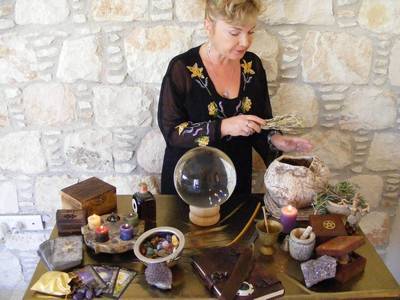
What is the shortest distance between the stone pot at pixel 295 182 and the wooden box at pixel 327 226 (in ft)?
0.33

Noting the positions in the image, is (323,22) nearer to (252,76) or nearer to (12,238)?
(252,76)

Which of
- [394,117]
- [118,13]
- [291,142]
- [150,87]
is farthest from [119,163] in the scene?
[394,117]

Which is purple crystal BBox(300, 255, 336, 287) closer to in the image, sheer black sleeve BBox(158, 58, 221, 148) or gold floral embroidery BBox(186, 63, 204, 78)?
sheer black sleeve BBox(158, 58, 221, 148)

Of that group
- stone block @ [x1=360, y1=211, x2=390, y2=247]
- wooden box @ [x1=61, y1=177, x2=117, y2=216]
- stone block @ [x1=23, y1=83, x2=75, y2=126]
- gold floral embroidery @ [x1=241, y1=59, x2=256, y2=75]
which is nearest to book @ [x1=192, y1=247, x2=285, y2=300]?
wooden box @ [x1=61, y1=177, x2=117, y2=216]

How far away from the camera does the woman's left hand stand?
148cm

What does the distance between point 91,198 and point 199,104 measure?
1.74ft

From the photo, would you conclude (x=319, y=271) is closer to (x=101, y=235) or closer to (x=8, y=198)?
(x=101, y=235)

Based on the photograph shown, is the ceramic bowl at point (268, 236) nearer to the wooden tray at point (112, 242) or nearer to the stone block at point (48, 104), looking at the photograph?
the wooden tray at point (112, 242)

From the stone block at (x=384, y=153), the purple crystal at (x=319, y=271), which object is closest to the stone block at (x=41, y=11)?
the purple crystal at (x=319, y=271)

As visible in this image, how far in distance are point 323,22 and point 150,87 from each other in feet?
2.52

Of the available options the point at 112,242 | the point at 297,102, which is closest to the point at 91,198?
the point at 112,242

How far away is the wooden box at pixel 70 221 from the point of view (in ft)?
4.13

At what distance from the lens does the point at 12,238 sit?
194 centimetres

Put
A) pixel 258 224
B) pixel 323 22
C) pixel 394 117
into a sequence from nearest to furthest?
pixel 258 224 → pixel 323 22 → pixel 394 117
